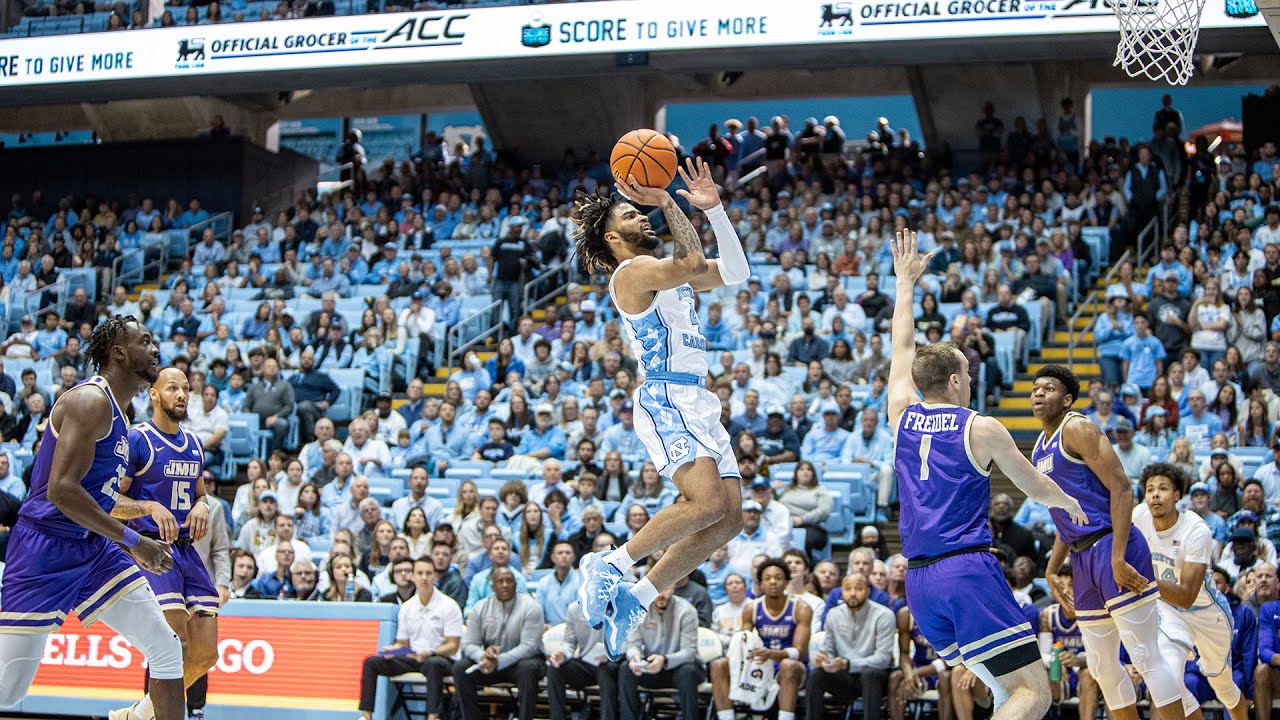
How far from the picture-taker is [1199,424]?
42.8 feet

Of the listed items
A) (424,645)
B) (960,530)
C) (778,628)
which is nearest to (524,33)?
(424,645)

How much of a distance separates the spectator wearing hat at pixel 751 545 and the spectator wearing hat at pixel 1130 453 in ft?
10.6

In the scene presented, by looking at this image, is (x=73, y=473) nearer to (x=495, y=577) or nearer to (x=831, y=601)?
(x=495, y=577)

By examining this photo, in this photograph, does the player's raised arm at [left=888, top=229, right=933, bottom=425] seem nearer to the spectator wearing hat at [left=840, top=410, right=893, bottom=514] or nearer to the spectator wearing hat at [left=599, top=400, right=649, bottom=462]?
the spectator wearing hat at [left=840, top=410, right=893, bottom=514]

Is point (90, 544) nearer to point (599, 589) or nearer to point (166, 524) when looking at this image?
point (166, 524)

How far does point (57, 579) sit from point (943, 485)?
13.6ft

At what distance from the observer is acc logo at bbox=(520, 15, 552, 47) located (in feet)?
63.6

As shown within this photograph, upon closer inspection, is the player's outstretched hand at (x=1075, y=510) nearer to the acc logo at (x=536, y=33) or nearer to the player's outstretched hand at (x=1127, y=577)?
the player's outstretched hand at (x=1127, y=577)

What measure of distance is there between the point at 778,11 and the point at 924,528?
13.5 metres

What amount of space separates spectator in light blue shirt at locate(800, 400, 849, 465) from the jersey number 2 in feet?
25.3

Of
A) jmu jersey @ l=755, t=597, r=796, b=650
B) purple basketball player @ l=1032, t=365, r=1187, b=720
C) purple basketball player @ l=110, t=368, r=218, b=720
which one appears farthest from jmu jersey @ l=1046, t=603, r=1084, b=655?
purple basketball player @ l=110, t=368, r=218, b=720

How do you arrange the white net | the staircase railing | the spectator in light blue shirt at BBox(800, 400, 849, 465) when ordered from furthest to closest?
the staircase railing → the spectator in light blue shirt at BBox(800, 400, 849, 465) → the white net

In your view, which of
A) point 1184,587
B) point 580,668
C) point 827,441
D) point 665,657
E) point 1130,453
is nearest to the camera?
point 1184,587

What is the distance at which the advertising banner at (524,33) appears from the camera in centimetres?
1762
